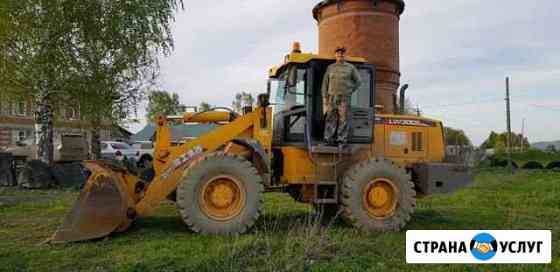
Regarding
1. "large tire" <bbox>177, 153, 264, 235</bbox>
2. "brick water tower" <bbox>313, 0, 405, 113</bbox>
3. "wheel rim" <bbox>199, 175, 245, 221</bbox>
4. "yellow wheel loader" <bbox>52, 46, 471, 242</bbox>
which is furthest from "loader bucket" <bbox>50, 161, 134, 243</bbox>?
"brick water tower" <bbox>313, 0, 405, 113</bbox>

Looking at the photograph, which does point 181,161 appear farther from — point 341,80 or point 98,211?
point 341,80

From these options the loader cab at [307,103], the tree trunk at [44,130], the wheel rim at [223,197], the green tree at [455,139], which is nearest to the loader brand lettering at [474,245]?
the wheel rim at [223,197]

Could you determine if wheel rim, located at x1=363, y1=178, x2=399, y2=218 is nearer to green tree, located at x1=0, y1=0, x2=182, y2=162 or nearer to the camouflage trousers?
the camouflage trousers

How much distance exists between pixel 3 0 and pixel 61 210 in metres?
8.09

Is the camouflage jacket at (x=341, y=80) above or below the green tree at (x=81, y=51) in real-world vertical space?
below

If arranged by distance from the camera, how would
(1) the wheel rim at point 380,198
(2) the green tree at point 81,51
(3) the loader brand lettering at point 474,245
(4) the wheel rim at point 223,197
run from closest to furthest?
1. (3) the loader brand lettering at point 474,245
2. (4) the wheel rim at point 223,197
3. (1) the wheel rim at point 380,198
4. (2) the green tree at point 81,51

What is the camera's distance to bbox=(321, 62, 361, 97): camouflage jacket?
680 cm

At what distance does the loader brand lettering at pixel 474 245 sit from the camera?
172 inches

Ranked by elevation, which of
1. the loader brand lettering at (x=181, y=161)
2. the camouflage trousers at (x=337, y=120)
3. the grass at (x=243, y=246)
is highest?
the camouflage trousers at (x=337, y=120)

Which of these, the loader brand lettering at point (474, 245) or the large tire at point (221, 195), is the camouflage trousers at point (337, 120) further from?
the loader brand lettering at point (474, 245)

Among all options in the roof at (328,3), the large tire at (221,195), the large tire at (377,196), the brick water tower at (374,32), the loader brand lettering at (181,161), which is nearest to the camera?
the large tire at (221,195)

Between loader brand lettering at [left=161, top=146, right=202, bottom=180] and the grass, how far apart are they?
84cm

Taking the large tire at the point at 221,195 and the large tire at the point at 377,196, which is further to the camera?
the large tire at the point at 377,196

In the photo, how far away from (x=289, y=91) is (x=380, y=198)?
214 cm
